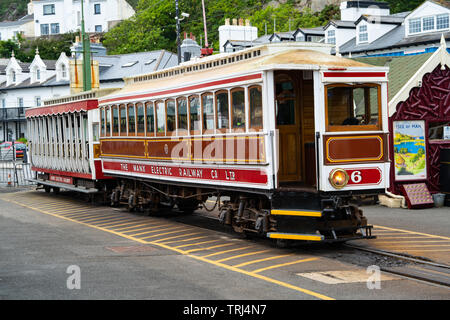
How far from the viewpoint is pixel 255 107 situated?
513 inches

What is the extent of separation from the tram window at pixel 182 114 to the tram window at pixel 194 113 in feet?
0.96

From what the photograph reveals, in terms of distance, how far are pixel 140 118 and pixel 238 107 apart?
532 centimetres

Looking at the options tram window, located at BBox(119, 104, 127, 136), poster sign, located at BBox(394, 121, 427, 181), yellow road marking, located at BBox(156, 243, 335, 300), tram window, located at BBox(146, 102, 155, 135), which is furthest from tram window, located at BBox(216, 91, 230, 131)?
poster sign, located at BBox(394, 121, 427, 181)

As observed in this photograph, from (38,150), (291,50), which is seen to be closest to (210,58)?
(291,50)

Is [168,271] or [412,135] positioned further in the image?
[412,135]

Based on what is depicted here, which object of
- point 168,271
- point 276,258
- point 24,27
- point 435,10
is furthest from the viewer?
point 24,27

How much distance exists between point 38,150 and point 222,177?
1494 cm

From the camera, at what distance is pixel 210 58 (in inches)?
625

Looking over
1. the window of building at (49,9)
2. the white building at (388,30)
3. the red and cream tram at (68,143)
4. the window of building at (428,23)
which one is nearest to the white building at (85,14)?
the window of building at (49,9)

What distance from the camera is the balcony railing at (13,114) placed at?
211 feet

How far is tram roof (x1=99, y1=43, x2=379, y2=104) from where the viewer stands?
41.4ft

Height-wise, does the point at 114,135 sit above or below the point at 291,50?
below

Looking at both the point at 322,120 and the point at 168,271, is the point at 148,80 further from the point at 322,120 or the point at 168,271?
the point at 168,271

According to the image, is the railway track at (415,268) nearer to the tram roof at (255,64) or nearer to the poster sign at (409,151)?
the tram roof at (255,64)
